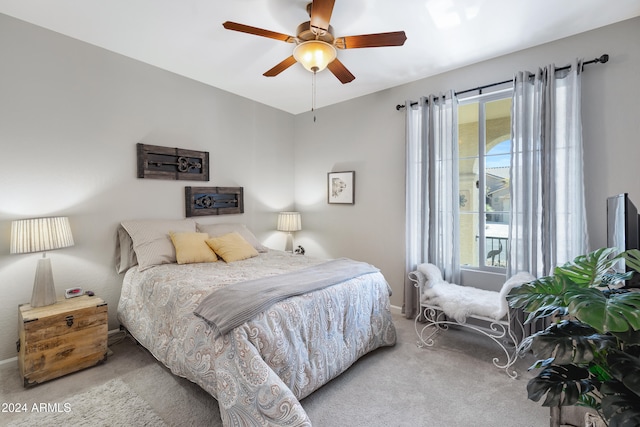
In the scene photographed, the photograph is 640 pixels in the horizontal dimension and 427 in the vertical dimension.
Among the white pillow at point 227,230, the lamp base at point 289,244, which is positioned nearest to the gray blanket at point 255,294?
the white pillow at point 227,230

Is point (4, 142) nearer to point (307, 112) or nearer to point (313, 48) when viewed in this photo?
point (313, 48)

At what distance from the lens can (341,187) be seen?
4152mm

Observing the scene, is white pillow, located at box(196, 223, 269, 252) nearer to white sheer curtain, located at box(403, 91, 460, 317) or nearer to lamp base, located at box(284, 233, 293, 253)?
lamp base, located at box(284, 233, 293, 253)

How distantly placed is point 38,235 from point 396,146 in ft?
11.5

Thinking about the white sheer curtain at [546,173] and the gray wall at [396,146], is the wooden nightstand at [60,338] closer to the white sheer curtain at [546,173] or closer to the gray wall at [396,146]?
the gray wall at [396,146]

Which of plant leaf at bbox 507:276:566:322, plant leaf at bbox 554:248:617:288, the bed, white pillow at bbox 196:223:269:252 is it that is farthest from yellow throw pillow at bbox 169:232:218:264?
plant leaf at bbox 554:248:617:288

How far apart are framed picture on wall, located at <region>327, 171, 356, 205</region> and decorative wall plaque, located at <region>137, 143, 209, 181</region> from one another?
5.40ft

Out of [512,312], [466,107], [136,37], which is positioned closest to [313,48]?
[136,37]

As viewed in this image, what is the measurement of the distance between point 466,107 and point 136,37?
10.7 feet

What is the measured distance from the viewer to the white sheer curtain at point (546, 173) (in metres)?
2.47

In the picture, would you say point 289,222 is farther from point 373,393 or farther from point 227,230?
point 373,393

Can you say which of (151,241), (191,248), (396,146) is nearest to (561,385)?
(191,248)

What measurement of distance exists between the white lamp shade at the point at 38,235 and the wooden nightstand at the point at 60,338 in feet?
1.51

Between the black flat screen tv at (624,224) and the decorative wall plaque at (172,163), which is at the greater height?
the decorative wall plaque at (172,163)
